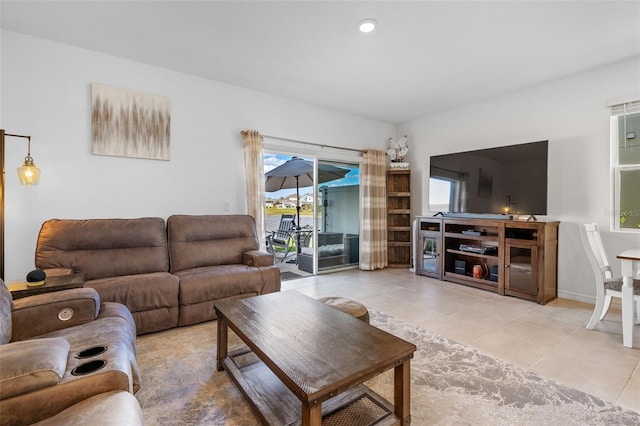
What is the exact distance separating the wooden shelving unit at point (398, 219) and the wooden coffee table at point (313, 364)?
3717 millimetres

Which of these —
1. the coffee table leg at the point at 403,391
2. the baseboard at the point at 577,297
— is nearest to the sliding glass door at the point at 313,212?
the baseboard at the point at 577,297

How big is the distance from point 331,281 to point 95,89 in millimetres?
3711

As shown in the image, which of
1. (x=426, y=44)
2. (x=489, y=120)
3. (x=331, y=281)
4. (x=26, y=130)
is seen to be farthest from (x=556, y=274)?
(x=26, y=130)

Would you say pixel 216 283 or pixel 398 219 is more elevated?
pixel 398 219

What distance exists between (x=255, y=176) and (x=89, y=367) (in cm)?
291

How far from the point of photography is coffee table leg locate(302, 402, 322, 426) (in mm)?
1092

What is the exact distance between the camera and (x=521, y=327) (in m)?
2.75

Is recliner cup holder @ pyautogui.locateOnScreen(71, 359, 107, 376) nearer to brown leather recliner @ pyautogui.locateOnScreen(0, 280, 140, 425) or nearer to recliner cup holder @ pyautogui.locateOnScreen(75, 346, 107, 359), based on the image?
brown leather recliner @ pyautogui.locateOnScreen(0, 280, 140, 425)

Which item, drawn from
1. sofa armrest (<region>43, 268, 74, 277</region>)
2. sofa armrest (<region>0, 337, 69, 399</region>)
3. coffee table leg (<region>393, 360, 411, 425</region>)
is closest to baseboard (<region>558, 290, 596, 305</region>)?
coffee table leg (<region>393, 360, 411, 425</region>)

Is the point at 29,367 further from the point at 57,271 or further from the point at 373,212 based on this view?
the point at 373,212

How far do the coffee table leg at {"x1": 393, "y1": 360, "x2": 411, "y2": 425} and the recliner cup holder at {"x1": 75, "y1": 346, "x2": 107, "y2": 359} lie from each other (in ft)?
4.63

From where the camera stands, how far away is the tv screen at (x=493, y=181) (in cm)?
364

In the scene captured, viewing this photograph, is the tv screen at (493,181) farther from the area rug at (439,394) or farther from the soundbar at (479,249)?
the area rug at (439,394)

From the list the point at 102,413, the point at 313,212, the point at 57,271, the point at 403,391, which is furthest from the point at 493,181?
the point at 57,271
